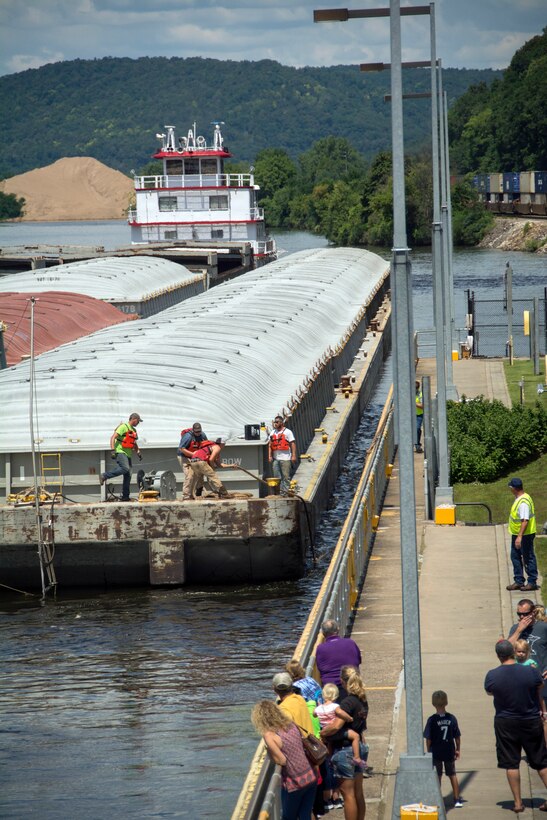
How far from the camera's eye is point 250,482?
1003 inches

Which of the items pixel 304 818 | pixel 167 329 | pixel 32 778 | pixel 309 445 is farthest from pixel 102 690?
pixel 167 329

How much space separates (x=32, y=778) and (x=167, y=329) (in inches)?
897

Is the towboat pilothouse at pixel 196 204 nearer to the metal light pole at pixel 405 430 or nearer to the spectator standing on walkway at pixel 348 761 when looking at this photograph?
the metal light pole at pixel 405 430

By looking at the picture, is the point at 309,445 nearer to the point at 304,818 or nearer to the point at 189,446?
the point at 189,446

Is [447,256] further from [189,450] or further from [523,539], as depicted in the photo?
[523,539]

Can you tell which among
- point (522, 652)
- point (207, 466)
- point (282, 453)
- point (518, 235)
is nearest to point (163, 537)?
point (207, 466)

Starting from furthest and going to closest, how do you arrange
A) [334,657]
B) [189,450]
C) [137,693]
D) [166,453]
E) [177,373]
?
[177,373]
[166,453]
[189,450]
[137,693]
[334,657]

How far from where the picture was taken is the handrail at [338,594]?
492 inches

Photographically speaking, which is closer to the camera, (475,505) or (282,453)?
(282,453)

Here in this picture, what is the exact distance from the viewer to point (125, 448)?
80.6ft

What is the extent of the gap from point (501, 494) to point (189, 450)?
308 inches

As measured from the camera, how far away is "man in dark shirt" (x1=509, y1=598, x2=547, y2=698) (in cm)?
1384

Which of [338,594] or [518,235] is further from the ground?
[518,235]

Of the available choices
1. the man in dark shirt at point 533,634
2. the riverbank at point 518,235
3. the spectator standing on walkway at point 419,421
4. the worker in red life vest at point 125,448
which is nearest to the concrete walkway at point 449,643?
the man in dark shirt at point 533,634
